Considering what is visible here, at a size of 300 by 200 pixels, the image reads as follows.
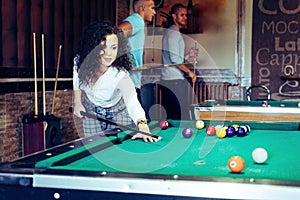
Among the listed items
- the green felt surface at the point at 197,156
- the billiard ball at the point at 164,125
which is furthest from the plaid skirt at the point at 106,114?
the green felt surface at the point at 197,156

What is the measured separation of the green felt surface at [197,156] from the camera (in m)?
1.45

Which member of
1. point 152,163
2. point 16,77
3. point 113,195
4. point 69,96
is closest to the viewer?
point 113,195

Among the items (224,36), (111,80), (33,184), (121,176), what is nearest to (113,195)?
(121,176)

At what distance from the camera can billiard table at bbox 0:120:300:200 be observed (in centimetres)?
124

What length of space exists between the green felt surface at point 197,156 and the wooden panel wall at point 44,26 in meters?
1.86

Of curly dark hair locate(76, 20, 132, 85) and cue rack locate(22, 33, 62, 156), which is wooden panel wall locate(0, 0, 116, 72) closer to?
cue rack locate(22, 33, 62, 156)

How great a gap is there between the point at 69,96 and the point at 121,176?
3.45 metres

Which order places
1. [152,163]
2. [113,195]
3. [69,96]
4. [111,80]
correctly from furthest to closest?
[69,96] < [111,80] < [152,163] < [113,195]

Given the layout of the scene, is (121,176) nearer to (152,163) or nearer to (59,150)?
(152,163)

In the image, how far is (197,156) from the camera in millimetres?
1765

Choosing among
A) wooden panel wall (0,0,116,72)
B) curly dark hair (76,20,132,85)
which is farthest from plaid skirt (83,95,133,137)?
wooden panel wall (0,0,116,72)

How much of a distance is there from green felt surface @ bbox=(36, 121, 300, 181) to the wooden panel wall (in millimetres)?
1858

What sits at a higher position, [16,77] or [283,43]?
[283,43]

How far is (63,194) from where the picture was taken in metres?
1.32
